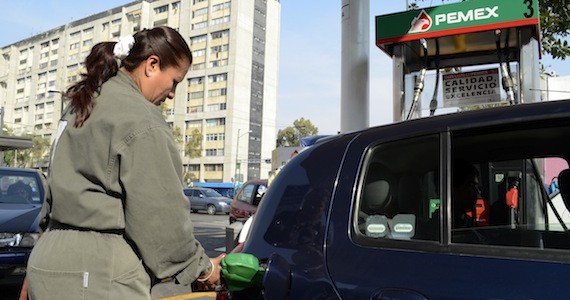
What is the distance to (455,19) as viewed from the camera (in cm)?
447

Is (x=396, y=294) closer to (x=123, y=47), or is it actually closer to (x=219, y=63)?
(x=123, y=47)

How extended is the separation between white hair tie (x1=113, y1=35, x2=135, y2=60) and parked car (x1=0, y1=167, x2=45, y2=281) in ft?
14.4

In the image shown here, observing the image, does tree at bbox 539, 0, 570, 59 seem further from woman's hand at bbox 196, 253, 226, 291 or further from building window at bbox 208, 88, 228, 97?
building window at bbox 208, 88, 228, 97

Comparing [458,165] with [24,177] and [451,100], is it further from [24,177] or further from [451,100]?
[24,177]

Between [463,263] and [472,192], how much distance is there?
0.78 metres

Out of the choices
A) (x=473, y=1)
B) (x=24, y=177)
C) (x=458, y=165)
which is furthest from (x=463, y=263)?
(x=24, y=177)

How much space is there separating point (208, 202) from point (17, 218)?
2074 cm

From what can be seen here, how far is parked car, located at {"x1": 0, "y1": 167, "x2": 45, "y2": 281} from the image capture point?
17.0ft

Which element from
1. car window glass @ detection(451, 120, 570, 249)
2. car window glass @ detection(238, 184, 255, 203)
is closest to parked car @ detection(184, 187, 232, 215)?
car window glass @ detection(238, 184, 255, 203)

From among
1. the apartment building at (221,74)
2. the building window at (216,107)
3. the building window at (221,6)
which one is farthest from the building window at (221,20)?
the building window at (216,107)

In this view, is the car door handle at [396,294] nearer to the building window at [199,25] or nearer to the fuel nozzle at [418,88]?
the fuel nozzle at [418,88]

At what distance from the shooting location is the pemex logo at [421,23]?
14.9ft

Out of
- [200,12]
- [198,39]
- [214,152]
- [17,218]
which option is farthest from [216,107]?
[17,218]

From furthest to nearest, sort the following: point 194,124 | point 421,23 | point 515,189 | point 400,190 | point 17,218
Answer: point 194,124 → point 17,218 → point 421,23 → point 515,189 → point 400,190
